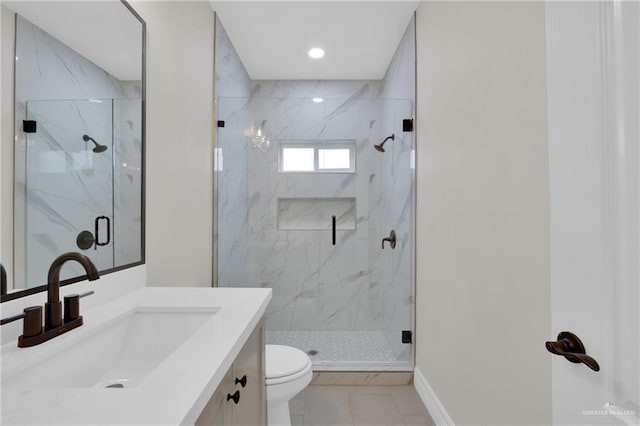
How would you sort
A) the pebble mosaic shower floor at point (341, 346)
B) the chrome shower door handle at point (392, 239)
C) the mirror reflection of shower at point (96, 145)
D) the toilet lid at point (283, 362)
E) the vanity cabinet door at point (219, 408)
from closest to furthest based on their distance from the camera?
1. the vanity cabinet door at point (219, 408)
2. the mirror reflection of shower at point (96, 145)
3. the toilet lid at point (283, 362)
4. the pebble mosaic shower floor at point (341, 346)
5. the chrome shower door handle at point (392, 239)

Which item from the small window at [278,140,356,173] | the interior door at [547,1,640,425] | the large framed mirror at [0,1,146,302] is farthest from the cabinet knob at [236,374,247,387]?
the small window at [278,140,356,173]

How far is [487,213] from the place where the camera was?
126 cm

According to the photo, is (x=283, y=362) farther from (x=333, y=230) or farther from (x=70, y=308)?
(x=333, y=230)

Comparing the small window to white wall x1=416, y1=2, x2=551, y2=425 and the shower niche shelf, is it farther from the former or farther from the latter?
white wall x1=416, y1=2, x2=551, y2=425

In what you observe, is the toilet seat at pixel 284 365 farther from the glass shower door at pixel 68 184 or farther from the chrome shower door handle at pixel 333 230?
the chrome shower door handle at pixel 333 230

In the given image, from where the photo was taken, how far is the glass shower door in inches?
34.9

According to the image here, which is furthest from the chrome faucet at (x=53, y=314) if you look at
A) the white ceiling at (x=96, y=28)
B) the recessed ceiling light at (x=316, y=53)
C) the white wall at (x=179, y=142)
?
the recessed ceiling light at (x=316, y=53)

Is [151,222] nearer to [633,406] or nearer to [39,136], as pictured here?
[39,136]

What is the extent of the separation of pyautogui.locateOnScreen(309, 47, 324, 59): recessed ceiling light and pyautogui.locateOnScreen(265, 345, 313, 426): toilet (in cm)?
231

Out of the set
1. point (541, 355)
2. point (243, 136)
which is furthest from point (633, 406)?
point (243, 136)

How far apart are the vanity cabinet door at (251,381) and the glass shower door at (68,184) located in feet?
1.99

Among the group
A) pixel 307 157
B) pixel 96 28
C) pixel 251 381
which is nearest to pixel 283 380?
pixel 251 381

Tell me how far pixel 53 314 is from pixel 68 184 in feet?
1.32

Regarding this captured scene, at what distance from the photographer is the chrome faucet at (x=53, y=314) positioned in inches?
30.6
